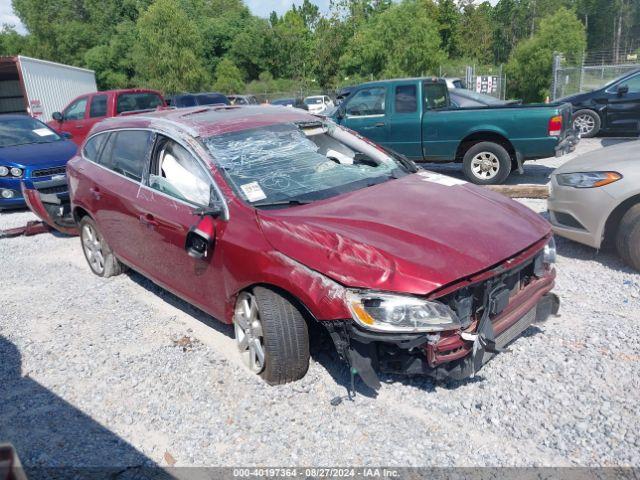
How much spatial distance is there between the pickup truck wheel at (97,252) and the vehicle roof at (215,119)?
1172 millimetres

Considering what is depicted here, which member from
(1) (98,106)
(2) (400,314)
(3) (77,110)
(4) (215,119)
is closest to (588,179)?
(2) (400,314)

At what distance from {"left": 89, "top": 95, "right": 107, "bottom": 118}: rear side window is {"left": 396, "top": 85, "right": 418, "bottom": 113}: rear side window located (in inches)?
267

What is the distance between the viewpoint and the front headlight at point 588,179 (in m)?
4.94

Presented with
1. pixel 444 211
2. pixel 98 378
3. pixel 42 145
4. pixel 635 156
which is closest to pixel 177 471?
pixel 98 378

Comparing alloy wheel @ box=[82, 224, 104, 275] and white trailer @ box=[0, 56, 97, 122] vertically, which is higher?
white trailer @ box=[0, 56, 97, 122]

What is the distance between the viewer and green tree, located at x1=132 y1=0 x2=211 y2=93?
95.0 ft

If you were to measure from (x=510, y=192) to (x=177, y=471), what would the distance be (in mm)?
6189

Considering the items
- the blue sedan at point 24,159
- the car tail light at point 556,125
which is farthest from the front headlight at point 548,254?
the blue sedan at point 24,159

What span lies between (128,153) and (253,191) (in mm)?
1738

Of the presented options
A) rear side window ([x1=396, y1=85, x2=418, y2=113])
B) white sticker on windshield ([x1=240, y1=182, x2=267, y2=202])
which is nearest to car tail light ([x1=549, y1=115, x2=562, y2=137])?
rear side window ([x1=396, y1=85, x2=418, y2=113])

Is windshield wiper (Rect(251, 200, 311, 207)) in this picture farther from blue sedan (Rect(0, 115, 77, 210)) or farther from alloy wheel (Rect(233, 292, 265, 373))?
blue sedan (Rect(0, 115, 77, 210))

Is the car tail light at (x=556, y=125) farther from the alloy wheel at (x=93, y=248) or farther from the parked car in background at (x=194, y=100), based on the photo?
the parked car in background at (x=194, y=100)

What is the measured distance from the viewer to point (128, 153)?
4.77m

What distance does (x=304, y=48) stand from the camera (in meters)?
48.6
